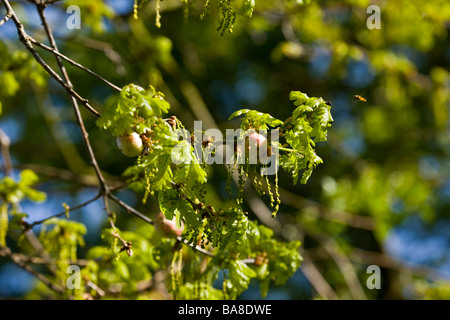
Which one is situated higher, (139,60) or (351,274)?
(139,60)

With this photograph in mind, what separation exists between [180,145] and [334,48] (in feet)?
7.76

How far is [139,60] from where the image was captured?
141 inches

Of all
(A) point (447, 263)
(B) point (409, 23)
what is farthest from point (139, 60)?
(A) point (447, 263)

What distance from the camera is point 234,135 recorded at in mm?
1432

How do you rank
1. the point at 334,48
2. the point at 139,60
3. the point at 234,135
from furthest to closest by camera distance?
the point at 139,60 < the point at 334,48 < the point at 234,135

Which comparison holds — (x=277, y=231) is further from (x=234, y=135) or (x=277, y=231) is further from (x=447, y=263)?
(x=447, y=263)

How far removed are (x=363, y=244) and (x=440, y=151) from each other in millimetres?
1298
